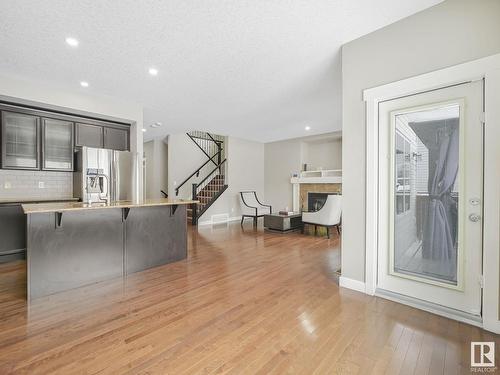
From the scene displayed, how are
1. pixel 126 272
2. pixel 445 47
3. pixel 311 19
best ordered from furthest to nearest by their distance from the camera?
pixel 126 272 < pixel 311 19 < pixel 445 47

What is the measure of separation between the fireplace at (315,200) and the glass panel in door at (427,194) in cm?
554

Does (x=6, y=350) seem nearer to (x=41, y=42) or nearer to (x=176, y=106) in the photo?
(x=41, y=42)

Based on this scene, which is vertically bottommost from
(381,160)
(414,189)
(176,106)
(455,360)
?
(455,360)

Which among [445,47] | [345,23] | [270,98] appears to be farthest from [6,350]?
[270,98]

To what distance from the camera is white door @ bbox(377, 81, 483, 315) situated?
2.21 metres

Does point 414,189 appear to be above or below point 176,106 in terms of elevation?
below

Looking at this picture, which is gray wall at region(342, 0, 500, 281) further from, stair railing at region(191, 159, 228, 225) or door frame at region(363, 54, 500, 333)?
stair railing at region(191, 159, 228, 225)

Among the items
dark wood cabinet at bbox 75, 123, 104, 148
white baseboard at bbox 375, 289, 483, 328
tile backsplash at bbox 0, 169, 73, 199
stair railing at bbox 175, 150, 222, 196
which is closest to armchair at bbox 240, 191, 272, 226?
stair railing at bbox 175, 150, 222, 196

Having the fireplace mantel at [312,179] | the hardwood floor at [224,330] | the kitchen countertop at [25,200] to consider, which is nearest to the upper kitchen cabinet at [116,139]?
the kitchen countertop at [25,200]

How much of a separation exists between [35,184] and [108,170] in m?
1.20

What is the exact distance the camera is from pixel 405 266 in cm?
265

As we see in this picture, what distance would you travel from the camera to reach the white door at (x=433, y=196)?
221cm

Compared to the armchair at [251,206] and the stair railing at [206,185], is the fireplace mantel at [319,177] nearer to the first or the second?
the armchair at [251,206]

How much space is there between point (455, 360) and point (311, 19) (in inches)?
122
